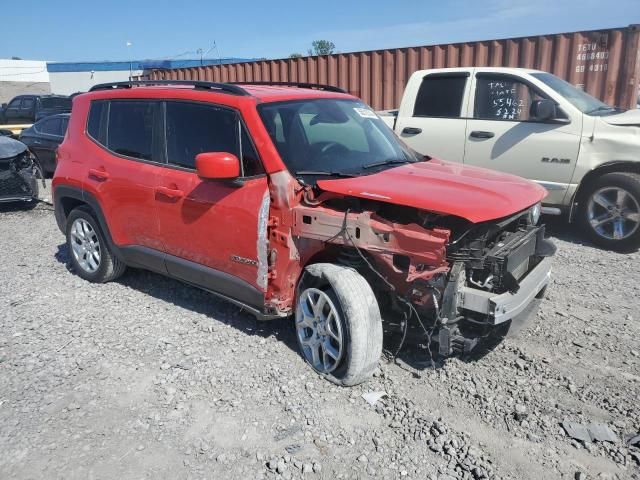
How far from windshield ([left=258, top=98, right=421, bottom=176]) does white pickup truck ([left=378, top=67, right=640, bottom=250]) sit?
100 inches

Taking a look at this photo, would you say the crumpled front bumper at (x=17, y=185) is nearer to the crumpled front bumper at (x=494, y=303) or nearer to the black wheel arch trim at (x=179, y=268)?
the black wheel arch trim at (x=179, y=268)

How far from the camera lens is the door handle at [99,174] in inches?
187

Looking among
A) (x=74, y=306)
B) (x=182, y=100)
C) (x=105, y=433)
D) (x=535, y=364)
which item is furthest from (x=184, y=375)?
(x=535, y=364)

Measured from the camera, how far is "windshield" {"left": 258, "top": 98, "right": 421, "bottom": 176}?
3734 millimetres

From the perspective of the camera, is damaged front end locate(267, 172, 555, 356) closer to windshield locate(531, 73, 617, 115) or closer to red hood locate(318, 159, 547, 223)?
red hood locate(318, 159, 547, 223)

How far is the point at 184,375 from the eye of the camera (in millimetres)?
3627

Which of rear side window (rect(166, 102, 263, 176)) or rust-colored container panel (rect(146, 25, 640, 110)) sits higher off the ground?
rust-colored container panel (rect(146, 25, 640, 110))

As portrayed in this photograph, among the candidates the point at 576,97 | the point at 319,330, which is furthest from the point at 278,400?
the point at 576,97

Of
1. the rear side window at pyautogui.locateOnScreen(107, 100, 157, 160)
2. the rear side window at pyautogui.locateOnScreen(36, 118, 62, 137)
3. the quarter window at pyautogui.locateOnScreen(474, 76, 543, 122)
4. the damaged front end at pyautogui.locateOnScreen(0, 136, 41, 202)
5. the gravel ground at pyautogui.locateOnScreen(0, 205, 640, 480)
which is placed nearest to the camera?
the gravel ground at pyautogui.locateOnScreen(0, 205, 640, 480)

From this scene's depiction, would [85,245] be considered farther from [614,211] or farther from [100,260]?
[614,211]

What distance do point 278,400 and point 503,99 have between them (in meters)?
5.06

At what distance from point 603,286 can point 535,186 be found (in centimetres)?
186

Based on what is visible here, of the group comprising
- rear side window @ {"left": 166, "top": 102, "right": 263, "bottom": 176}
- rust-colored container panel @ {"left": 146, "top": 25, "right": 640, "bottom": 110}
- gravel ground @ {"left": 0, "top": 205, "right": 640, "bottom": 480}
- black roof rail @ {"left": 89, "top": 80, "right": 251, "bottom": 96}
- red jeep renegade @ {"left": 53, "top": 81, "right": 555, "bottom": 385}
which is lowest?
gravel ground @ {"left": 0, "top": 205, "right": 640, "bottom": 480}

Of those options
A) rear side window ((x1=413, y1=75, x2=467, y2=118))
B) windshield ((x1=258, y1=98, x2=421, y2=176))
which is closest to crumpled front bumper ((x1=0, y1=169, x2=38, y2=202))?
rear side window ((x1=413, y1=75, x2=467, y2=118))
